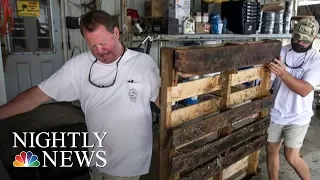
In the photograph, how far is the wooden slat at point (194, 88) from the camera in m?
1.49

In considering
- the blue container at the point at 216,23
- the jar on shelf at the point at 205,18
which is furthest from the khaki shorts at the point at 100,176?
the blue container at the point at 216,23

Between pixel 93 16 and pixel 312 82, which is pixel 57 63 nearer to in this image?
pixel 93 16

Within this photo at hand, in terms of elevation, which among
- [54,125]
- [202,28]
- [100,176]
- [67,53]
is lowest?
[100,176]

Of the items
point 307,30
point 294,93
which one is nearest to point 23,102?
point 294,93

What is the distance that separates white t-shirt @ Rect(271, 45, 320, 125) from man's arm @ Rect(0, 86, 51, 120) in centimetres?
186

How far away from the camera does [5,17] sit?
7.85 ft

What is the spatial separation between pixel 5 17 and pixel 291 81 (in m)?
2.48

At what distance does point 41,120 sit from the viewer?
2.09 m

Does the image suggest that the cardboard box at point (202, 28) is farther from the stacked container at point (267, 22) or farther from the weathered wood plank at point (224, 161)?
the weathered wood plank at point (224, 161)

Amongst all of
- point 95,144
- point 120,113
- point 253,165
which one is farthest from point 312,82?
point 95,144

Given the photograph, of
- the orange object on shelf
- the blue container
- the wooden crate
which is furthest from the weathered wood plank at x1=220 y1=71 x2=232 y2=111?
the blue container

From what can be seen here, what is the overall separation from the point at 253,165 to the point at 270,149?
244 millimetres

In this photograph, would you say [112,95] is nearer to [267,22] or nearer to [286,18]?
[267,22]

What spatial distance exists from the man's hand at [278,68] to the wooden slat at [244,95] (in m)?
0.22
